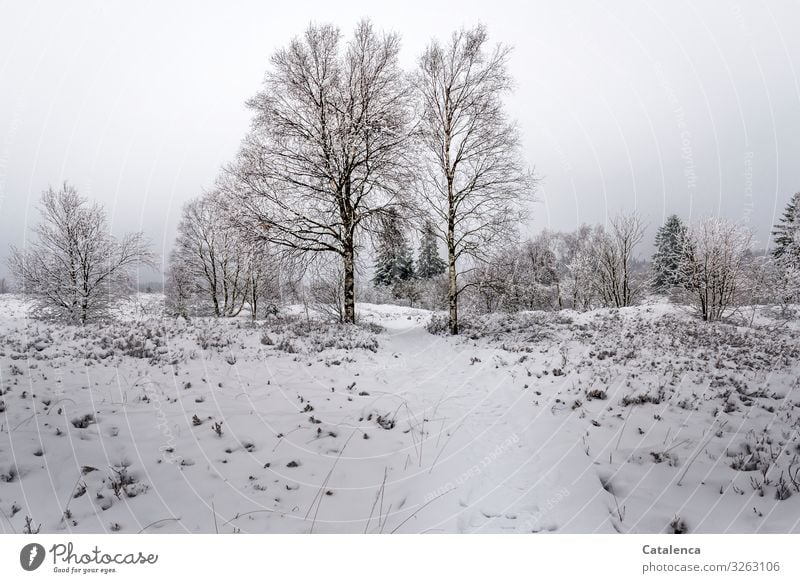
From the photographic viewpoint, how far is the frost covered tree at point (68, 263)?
18.4m

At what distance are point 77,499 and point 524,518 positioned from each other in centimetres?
447

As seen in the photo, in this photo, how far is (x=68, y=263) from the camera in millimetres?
18875

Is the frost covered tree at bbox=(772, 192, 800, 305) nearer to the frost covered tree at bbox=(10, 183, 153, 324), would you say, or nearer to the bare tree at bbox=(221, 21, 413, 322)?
the bare tree at bbox=(221, 21, 413, 322)

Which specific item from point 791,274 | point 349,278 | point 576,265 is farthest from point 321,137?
point 576,265

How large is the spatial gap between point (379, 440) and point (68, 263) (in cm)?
2400

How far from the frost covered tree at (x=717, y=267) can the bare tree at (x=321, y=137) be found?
1714 cm

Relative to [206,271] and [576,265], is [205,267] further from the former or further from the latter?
[576,265]
